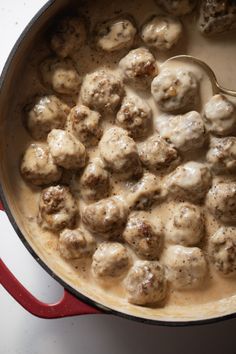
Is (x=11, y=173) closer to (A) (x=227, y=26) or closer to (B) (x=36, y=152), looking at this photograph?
(B) (x=36, y=152)

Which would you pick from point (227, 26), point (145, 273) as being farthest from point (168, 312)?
point (227, 26)

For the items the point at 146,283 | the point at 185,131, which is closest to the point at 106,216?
the point at 146,283

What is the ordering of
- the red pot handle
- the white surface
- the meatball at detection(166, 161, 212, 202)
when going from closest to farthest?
the red pot handle
the meatball at detection(166, 161, 212, 202)
the white surface

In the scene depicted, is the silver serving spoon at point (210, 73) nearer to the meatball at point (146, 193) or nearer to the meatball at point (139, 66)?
the meatball at point (139, 66)

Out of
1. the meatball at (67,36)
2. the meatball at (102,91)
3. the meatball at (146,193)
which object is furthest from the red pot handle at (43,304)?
the meatball at (67,36)

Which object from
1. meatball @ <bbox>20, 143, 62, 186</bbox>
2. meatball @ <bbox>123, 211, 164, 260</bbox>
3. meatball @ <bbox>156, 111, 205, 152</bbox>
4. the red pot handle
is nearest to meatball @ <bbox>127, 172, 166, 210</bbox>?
meatball @ <bbox>123, 211, 164, 260</bbox>

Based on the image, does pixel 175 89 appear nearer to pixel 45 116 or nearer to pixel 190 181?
pixel 190 181

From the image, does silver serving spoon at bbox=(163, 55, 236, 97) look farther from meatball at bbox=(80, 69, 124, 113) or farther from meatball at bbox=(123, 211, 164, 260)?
meatball at bbox=(123, 211, 164, 260)
